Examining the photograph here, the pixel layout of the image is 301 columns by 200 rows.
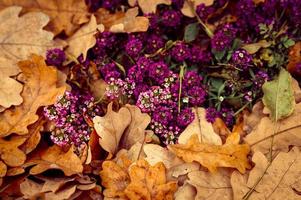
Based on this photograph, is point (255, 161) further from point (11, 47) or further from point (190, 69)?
point (11, 47)

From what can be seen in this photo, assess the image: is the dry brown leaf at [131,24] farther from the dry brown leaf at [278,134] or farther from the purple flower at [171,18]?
the dry brown leaf at [278,134]

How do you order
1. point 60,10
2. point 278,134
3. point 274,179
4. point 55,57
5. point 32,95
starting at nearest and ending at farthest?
1. point 274,179
2. point 278,134
3. point 32,95
4. point 55,57
5. point 60,10

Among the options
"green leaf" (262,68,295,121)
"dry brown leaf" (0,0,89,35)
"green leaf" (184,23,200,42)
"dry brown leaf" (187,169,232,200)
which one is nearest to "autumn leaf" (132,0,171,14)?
"green leaf" (184,23,200,42)

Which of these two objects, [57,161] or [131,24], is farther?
[131,24]

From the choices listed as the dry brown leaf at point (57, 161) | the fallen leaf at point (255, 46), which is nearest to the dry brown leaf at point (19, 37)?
the dry brown leaf at point (57, 161)

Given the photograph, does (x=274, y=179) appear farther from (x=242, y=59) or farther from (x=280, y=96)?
(x=242, y=59)

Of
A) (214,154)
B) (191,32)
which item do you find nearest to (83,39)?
(191,32)

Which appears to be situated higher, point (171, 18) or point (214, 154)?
point (171, 18)
